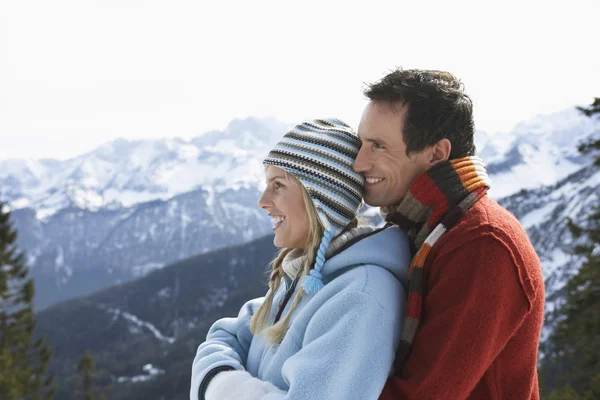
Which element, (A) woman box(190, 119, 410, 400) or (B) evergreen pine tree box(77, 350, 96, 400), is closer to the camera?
(A) woman box(190, 119, 410, 400)

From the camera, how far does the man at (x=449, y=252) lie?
115 inches

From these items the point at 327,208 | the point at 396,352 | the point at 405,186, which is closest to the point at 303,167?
the point at 327,208

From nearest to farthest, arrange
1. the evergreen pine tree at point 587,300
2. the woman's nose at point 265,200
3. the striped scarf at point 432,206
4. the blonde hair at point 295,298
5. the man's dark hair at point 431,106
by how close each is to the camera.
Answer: the striped scarf at point 432,206 < the man's dark hair at point 431,106 < the blonde hair at point 295,298 < the woman's nose at point 265,200 < the evergreen pine tree at point 587,300

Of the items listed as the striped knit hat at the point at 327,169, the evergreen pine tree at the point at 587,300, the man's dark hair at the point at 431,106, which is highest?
the man's dark hair at the point at 431,106

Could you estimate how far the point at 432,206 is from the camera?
3453mm

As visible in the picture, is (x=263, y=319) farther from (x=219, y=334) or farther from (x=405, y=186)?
(x=405, y=186)

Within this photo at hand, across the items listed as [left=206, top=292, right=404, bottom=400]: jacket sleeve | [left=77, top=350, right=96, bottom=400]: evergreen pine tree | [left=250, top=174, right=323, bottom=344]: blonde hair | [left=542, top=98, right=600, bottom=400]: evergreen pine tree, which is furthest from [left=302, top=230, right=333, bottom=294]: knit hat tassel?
[left=77, top=350, right=96, bottom=400]: evergreen pine tree

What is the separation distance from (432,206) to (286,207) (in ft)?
3.81

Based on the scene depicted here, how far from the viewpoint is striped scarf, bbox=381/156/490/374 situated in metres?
3.16

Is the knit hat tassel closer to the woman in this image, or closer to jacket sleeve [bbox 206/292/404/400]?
the woman

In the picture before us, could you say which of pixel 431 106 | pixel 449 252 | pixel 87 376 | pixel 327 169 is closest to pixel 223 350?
pixel 327 169

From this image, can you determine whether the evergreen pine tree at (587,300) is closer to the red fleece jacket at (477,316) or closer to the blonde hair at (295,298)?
the blonde hair at (295,298)

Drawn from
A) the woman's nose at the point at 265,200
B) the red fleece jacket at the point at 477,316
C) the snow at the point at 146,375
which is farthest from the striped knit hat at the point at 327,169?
the snow at the point at 146,375

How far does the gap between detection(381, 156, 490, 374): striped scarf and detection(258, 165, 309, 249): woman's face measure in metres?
0.79
